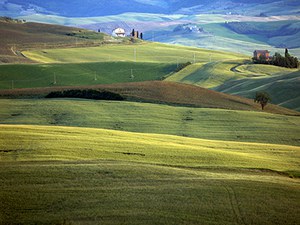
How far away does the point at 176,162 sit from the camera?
29.8 m

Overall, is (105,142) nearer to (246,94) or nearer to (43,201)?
(43,201)

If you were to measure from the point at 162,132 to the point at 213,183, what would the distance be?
1896 centimetres

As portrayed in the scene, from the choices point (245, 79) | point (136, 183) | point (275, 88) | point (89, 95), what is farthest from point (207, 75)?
point (136, 183)

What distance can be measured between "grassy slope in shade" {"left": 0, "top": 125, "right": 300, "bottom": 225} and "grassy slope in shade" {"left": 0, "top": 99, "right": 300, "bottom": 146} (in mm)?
8723

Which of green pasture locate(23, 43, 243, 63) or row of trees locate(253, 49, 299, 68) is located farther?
row of trees locate(253, 49, 299, 68)

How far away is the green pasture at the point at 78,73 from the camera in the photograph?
86188 mm

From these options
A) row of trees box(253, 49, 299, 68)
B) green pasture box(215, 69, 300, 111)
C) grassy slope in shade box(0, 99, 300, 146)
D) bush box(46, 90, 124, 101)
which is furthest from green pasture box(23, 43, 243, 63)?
grassy slope in shade box(0, 99, 300, 146)

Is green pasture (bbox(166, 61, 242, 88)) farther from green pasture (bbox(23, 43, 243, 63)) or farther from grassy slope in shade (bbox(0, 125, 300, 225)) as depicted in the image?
grassy slope in shade (bbox(0, 125, 300, 225))

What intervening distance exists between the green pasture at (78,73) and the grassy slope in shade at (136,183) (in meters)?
51.3

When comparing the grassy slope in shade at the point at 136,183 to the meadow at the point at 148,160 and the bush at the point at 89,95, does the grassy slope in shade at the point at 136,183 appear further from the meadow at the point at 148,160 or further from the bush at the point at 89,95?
the bush at the point at 89,95

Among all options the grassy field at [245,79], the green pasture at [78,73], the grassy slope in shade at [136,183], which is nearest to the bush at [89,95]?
the grassy slope in shade at [136,183]

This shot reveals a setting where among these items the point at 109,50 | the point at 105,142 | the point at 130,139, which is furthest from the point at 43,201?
the point at 109,50

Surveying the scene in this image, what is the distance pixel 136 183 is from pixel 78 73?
74.3 m

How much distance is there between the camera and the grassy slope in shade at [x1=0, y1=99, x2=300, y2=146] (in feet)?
144
